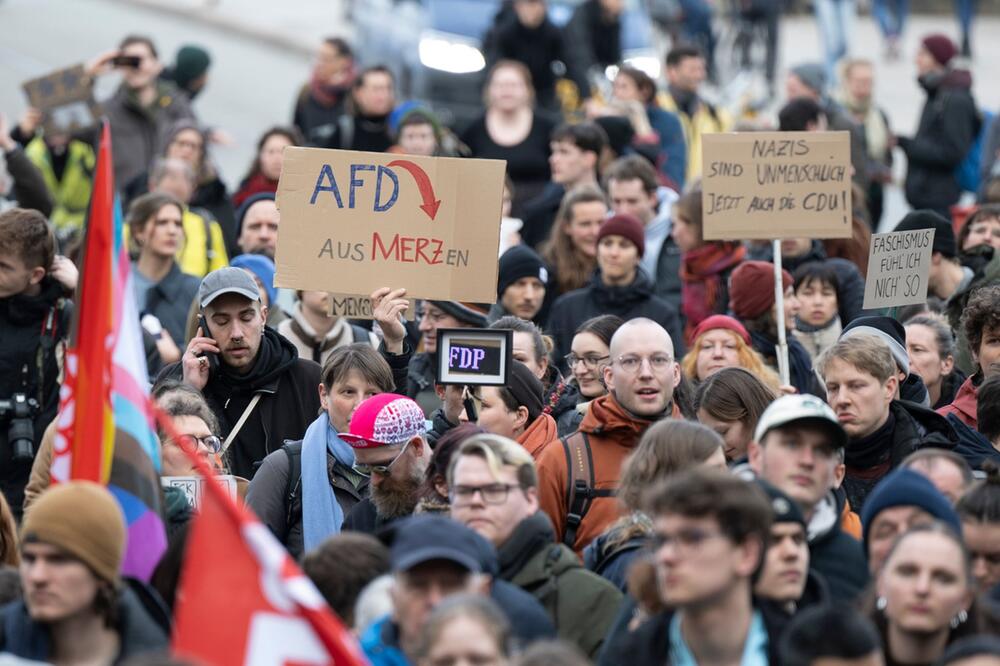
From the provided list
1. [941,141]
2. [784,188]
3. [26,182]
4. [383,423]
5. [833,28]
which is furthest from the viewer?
[833,28]

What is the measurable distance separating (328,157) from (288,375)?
0.98m

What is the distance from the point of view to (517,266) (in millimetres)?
10906

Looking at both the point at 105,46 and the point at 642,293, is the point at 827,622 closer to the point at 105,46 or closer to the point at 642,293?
the point at 642,293

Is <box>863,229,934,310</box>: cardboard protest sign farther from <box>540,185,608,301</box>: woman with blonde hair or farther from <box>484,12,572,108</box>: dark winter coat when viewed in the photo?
<box>484,12,572,108</box>: dark winter coat

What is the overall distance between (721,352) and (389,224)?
5.25 ft

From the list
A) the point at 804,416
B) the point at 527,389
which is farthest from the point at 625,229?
the point at 804,416

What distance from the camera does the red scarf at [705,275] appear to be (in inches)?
448

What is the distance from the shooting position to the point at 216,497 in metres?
5.39

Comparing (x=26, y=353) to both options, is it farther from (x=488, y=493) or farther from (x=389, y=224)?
(x=488, y=493)

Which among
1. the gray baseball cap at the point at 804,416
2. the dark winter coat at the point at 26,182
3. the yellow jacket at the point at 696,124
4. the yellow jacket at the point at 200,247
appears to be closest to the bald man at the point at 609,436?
the gray baseball cap at the point at 804,416

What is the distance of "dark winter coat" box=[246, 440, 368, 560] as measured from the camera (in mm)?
7992

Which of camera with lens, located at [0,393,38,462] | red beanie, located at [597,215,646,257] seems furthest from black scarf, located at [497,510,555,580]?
red beanie, located at [597,215,646,257]

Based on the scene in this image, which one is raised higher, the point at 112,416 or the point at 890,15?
the point at 890,15

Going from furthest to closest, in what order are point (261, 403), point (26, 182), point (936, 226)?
point (26, 182) → point (936, 226) → point (261, 403)
